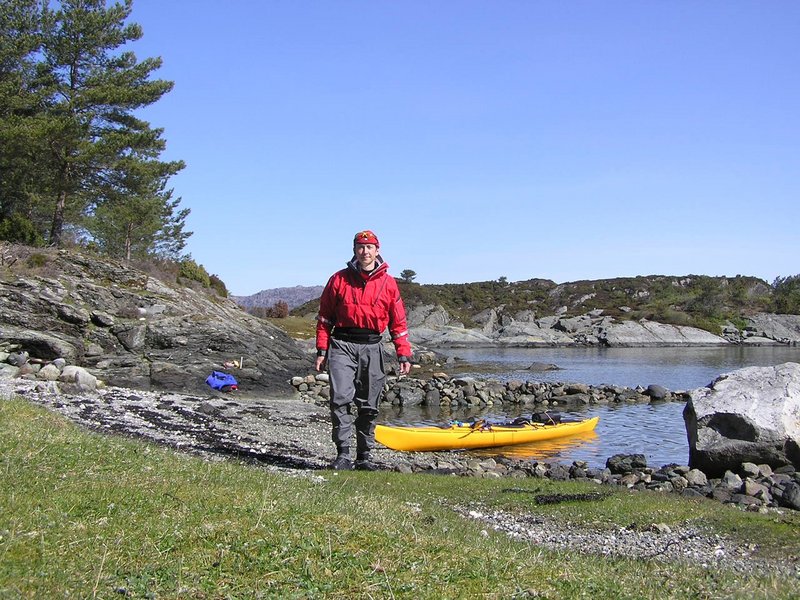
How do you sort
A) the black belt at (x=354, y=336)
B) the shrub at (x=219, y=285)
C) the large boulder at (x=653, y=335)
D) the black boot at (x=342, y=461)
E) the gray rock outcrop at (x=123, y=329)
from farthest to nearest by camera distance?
1. the large boulder at (x=653, y=335)
2. the shrub at (x=219, y=285)
3. the gray rock outcrop at (x=123, y=329)
4. the black boot at (x=342, y=461)
5. the black belt at (x=354, y=336)

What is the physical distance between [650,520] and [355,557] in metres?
6.50

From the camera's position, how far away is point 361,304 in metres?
11.7

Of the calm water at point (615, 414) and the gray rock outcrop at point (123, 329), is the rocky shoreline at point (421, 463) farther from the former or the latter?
the gray rock outcrop at point (123, 329)

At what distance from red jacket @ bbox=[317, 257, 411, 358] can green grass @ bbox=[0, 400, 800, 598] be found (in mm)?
4103

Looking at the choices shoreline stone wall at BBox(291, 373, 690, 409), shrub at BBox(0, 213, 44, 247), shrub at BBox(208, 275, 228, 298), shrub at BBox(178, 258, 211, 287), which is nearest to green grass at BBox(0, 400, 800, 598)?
shoreline stone wall at BBox(291, 373, 690, 409)

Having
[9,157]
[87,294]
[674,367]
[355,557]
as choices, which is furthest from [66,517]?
[674,367]

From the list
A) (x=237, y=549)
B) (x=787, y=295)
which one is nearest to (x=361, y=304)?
(x=237, y=549)

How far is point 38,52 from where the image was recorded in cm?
3741

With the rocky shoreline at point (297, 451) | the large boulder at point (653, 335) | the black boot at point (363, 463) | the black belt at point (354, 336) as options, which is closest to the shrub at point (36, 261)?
the rocky shoreline at point (297, 451)

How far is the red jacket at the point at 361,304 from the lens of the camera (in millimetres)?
11656

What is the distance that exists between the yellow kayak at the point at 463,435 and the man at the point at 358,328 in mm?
6961

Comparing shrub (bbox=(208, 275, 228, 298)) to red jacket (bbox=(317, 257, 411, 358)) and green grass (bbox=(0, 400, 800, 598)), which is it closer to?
red jacket (bbox=(317, 257, 411, 358))

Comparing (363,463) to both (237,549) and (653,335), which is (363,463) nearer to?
(237,549)

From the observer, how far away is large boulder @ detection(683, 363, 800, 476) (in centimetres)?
1603
